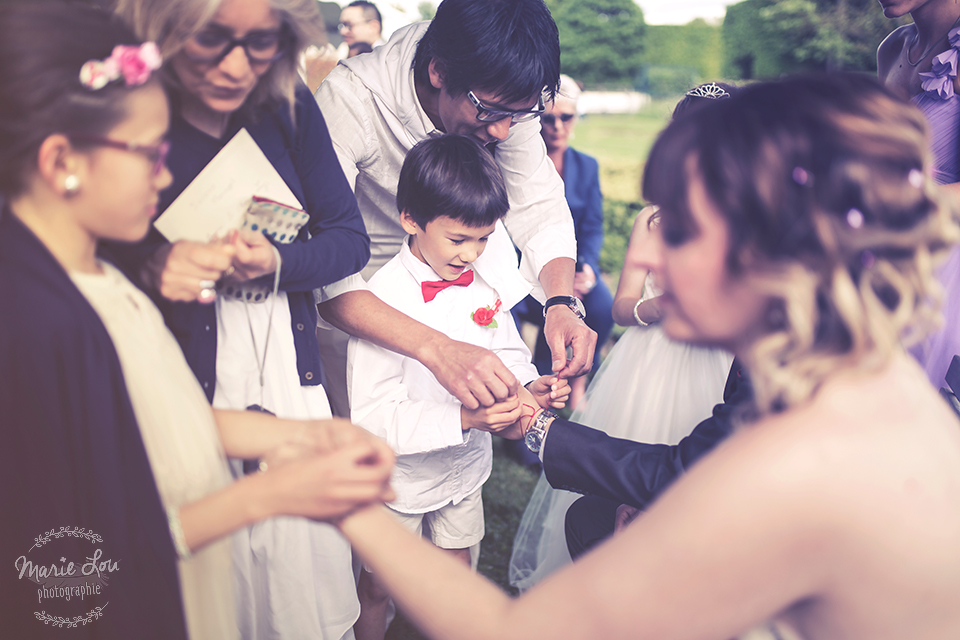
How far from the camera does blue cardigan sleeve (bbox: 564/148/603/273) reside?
5.29 meters

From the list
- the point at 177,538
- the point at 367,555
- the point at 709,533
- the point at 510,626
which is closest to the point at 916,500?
the point at 709,533

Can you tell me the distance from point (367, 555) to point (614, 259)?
852 cm

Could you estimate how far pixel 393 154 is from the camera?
2.58 m

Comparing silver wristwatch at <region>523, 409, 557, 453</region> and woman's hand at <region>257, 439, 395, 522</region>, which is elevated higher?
woman's hand at <region>257, 439, 395, 522</region>

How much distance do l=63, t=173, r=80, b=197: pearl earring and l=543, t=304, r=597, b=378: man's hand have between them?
1661mm

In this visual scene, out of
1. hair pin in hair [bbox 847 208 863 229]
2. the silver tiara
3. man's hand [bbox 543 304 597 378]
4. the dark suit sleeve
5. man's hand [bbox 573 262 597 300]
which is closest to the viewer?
hair pin in hair [bbox 847 208 863 229]

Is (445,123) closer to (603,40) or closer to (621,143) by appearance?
(621,143)

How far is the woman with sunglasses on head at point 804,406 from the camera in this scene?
1059 millimetres

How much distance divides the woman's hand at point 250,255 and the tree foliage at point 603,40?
58364mm

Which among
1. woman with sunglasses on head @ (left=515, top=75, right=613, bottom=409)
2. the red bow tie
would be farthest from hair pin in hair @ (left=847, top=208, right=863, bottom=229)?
woman with sunglasses on head @ (left=515, top=75, right=613, bottom=409)

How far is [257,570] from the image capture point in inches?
68.1

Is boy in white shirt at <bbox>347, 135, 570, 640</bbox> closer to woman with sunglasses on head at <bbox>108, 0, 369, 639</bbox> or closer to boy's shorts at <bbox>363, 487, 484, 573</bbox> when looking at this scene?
boy's shorts at <bbox>363, 487, 484, 573</bbox>

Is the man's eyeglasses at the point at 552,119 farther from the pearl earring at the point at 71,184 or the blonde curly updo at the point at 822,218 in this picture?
the pearl earring at the point at 71,184

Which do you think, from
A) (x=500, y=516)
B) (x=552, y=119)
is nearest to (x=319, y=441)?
(x=500, y=516)
